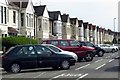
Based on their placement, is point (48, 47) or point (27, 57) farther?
point (48, 47)

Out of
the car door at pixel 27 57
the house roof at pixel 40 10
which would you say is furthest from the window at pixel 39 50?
the house roof at pixel 40 10

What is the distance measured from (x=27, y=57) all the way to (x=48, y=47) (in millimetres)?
1787

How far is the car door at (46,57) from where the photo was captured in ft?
66.2

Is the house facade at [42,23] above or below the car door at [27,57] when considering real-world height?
above

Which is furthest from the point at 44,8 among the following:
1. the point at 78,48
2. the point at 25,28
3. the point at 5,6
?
the point at 78,48

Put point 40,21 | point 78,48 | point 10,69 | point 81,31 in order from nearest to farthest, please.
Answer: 1. point 10,69
2. point 78,48
3. point 40,21
4. point 81,31

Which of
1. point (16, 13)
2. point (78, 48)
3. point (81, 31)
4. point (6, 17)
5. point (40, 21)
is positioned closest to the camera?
point (78, 48)

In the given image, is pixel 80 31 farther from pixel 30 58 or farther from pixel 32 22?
pixel 30 58

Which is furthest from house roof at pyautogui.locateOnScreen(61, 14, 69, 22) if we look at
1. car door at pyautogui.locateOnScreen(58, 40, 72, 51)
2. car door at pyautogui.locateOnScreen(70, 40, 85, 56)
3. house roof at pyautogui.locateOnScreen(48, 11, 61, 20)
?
car door at pyautogui.locateOnScreen(58, 40, 72, 51)

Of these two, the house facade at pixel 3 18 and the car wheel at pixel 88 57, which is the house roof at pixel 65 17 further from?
the car wheel at pixel 88 57

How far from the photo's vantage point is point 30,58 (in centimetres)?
1994

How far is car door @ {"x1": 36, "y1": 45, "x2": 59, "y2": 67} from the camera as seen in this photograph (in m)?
20.2

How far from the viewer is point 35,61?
2002cm

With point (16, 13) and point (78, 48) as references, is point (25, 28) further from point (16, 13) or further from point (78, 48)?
point (78, 48)
